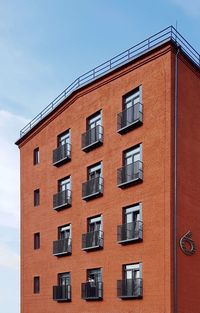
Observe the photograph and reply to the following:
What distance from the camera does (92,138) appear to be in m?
29.5

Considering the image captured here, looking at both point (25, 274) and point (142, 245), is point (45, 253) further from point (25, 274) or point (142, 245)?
point (142, 245)

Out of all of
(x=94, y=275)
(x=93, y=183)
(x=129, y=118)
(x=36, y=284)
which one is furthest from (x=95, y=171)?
(x=36, y=284)

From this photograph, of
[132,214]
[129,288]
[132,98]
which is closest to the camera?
[129,288]

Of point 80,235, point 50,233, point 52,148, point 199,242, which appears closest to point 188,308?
point 199,242

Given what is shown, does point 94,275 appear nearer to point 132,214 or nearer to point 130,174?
point 132,214

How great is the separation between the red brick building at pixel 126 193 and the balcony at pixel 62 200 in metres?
0.07

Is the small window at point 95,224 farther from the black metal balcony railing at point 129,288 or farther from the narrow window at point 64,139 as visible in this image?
the narrow window at point 64,139

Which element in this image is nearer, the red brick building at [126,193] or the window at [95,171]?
the red brick building at [126,193]

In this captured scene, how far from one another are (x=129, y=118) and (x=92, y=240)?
7210 millimetres

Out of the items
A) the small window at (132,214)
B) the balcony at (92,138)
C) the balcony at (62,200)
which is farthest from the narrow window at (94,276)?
the balcony at (92,138)

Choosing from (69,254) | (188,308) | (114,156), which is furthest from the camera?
(69,254)

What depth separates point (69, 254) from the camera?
99.3 ft

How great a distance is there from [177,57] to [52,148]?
38.9 feet

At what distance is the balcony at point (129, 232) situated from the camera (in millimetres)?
24980
